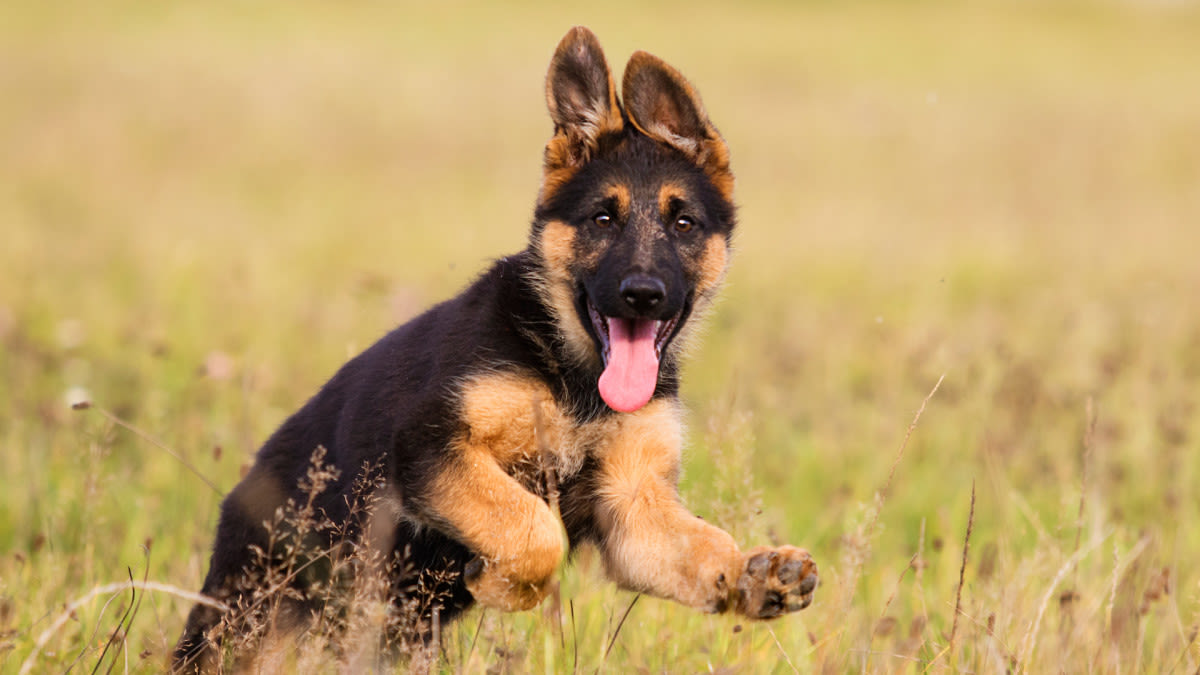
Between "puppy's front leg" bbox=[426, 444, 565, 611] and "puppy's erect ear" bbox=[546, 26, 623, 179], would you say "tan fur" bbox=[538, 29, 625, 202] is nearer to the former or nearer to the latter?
"puppy's erect ear" bbox=[546, 26, 623, 179]

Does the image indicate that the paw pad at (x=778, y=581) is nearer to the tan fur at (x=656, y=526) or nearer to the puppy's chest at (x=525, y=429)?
the tan fur at (x=656, y=526)

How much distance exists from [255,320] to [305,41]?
21080 mm

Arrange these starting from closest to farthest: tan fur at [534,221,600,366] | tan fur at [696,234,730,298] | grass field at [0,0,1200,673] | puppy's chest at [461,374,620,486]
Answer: puppy's chest at [461,374,620,486], tan fur at [534,221,600,366], grass field at [0,0,1200,673], tan fur at [696,234,730,298]

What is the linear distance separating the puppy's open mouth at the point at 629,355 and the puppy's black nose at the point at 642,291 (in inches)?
5.3

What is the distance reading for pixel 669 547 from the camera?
3668 mm

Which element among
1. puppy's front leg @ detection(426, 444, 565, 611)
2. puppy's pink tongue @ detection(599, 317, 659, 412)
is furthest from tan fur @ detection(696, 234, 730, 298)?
puppy's front leg @ detection(426, 444, 565, 611)

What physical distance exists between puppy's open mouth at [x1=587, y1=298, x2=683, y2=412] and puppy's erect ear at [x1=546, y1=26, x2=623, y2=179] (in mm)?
576

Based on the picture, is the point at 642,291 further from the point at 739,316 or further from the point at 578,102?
the point at 739,316

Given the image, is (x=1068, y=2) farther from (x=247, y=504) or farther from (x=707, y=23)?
(x=247, y=504)

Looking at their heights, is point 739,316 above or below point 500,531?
below

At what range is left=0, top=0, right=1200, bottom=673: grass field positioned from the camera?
426 cm

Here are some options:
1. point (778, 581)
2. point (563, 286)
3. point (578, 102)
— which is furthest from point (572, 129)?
point (778, 581)

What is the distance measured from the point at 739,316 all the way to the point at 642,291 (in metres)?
6.52

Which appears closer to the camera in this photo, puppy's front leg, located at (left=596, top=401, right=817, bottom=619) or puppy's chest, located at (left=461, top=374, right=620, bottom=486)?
puppy's front leg, located at (left=596, top=401, right=817, bottom=619)
